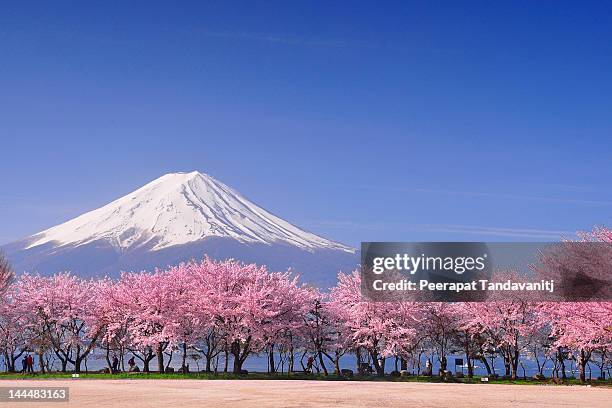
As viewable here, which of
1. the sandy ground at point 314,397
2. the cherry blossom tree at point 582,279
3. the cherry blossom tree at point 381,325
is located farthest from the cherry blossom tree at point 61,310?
the cherry blossom tree at point 582,279

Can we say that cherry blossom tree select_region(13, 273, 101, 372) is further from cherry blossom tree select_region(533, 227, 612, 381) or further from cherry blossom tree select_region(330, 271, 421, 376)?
cherry blossom tree select_region(533, 227, 612, 381)

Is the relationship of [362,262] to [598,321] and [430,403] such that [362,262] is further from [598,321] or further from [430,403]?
[430,403]

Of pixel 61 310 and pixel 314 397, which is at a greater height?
pixel 61 310

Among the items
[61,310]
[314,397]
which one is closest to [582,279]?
[314,397]

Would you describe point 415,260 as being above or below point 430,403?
above

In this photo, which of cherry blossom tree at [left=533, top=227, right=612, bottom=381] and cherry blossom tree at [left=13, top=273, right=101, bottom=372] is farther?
cherry blossom tree at [left=13, top=273, right=101, bottom=372]

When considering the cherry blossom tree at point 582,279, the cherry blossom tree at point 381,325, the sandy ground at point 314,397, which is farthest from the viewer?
the cherry blossom tree at point 381,325

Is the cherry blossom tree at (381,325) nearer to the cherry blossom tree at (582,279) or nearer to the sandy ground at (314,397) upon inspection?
the cherry blossom tree at (582,279)

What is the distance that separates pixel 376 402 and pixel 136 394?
1007 centimetres

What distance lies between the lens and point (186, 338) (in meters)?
57.3

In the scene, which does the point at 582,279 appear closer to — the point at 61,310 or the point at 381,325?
the point at 381,325

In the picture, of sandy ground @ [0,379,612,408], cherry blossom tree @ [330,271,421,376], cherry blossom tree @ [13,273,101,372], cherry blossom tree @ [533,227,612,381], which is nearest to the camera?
sandy ground @ [0,379,612,408]

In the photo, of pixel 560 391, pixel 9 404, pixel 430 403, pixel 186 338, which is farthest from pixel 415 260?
pixel 9 404

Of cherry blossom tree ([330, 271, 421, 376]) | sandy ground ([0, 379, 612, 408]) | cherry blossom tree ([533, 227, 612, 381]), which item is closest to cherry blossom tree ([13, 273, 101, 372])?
cherry blossom tree ([330, 271, 421, 376])
